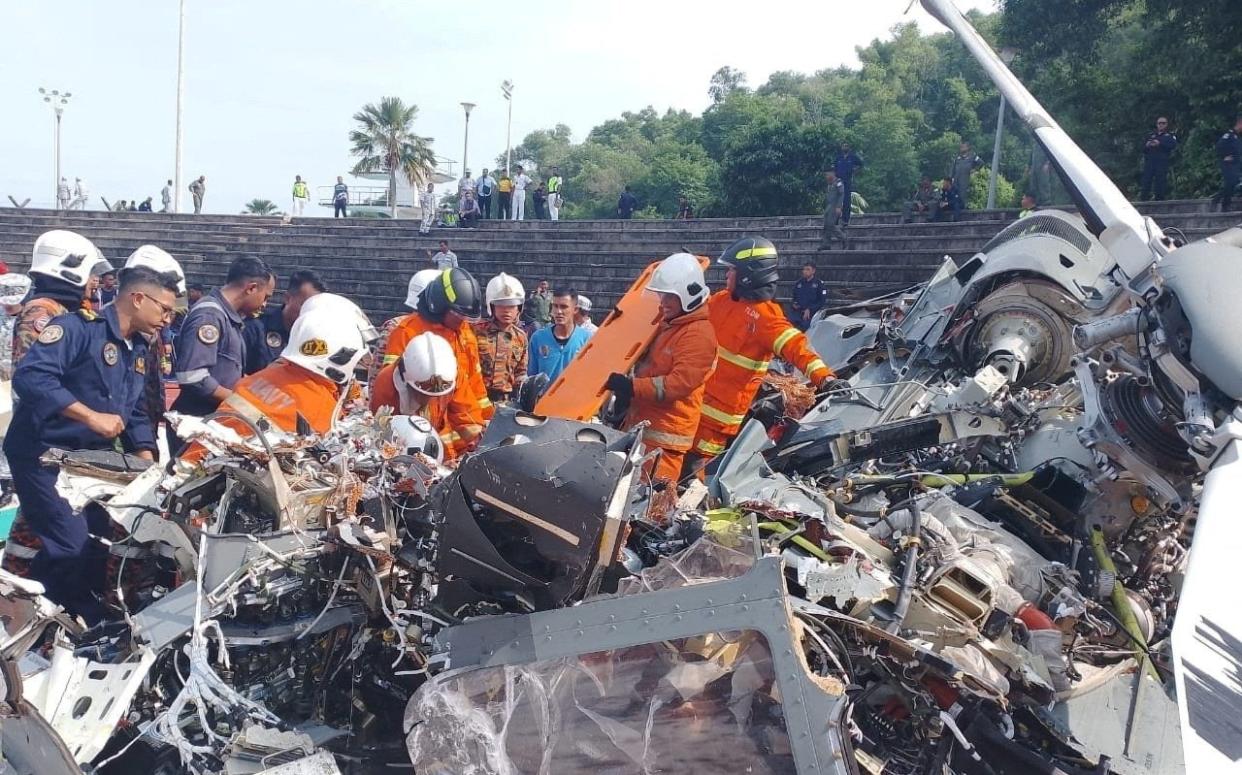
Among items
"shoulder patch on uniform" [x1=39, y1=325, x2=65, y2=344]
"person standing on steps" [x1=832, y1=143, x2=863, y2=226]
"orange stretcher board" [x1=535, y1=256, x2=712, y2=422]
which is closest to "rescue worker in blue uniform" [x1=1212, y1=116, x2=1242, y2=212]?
"person standing on steps" [x1=832, y1=143, x2=863, y2=226]

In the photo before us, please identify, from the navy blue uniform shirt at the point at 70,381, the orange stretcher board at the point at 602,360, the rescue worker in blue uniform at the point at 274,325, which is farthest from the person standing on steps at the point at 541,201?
the navy blue uniform shirt at the point at 70,381

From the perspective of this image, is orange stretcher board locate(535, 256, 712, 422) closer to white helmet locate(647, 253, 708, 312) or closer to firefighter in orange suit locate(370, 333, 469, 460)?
white helmet locate(647, 253, 708, 312)

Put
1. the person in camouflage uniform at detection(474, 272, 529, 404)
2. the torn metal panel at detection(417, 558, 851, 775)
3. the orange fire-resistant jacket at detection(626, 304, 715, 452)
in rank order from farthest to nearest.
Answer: the person in camouflage uniform at detection(474, 272, 529, 404) < the orange fire-resistant jacket at detection(626, 304, 715, 452) < the torn metal panel at detection(417, 558, 851, 775)

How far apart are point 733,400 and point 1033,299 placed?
7.37 ft

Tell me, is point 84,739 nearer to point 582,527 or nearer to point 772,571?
point 582,527

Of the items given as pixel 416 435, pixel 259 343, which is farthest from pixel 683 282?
pixel 259 343

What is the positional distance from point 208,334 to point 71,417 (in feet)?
3.36

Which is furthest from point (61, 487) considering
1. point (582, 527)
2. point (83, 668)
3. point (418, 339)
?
point (582, 527)

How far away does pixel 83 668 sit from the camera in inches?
108

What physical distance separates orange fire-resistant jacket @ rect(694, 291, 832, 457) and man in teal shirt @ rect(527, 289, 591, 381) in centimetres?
206

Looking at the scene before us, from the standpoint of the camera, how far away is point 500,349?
6.71 m

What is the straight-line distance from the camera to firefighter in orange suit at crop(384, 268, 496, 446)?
5.07 metres

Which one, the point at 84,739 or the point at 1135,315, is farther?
the point at 1135,315

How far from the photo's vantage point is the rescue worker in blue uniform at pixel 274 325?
19.6 ft
